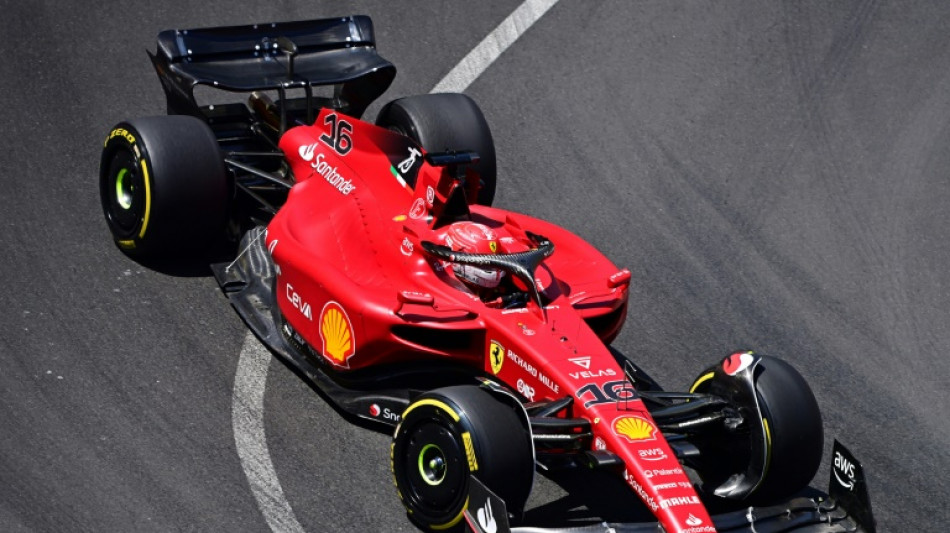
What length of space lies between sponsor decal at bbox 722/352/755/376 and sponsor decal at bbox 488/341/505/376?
4.23 feet

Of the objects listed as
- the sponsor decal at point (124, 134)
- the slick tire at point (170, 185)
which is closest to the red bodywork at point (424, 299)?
the slick tire at point (170, 185)

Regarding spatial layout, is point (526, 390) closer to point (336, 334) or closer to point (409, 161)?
point (336, 334)

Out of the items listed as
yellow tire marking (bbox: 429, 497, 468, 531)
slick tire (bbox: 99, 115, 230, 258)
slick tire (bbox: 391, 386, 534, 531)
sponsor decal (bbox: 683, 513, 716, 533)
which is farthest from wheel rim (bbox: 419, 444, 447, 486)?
slick tire (bbox: 99, 115, 230, 258)

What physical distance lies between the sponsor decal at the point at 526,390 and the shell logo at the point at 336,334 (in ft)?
3.55

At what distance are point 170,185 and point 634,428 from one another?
389cm

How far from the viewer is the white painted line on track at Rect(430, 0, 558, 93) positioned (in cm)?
1263

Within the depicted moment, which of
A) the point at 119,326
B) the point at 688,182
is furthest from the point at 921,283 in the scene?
the point at 119,326

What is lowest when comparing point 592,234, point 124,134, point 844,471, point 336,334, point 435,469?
point 592,234

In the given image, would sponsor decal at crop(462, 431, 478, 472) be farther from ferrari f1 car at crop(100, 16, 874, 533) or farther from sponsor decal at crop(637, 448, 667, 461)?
sponsor decal at crop(637, 448, 667, 461)

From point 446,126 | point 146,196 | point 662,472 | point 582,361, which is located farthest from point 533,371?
point 146,196

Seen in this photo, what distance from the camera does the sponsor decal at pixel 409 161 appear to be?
9055mm

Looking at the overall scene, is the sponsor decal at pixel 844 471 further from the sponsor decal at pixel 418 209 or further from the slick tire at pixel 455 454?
the sponsor decal at pixel 418 209

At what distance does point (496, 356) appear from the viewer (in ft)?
25.5

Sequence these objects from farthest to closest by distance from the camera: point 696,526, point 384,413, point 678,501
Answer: point 384,413, point 678,501, point 696,526
